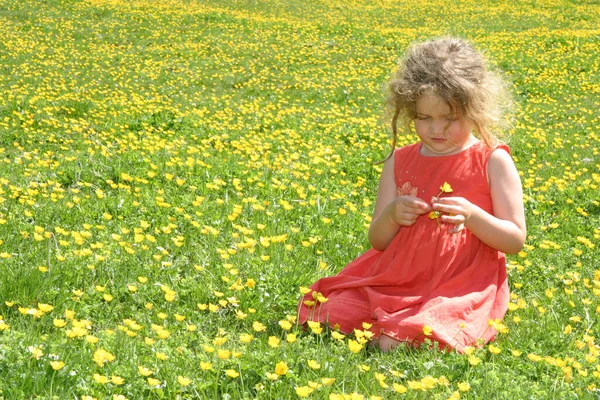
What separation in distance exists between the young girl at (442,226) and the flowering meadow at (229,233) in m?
0.14

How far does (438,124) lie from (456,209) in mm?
443

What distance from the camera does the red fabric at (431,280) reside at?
3.20 m

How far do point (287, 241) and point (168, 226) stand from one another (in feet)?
2.48

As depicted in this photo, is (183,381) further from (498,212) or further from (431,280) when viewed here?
(498,212)

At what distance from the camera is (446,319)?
3.15 m

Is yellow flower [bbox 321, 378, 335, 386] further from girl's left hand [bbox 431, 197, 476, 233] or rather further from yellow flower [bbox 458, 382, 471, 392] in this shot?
girl's left hand [bbox 431, 197, 476, 233]

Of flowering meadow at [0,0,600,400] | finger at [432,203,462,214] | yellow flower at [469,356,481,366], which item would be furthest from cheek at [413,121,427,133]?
yellow flower at [469,356,481,366]

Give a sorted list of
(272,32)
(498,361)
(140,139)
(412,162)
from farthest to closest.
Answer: (272,32) → (140,139) → (412,162) → (498,361)

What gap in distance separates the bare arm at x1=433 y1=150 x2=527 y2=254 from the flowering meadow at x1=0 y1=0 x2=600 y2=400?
1.29ft

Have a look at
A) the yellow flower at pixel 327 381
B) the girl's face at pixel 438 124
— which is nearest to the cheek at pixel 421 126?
the girl's face at pixel 438 124

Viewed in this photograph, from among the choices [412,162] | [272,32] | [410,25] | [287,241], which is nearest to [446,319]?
[412,162]

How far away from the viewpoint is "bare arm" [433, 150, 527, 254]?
3.19 meters

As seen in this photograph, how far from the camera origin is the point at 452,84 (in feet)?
10.6

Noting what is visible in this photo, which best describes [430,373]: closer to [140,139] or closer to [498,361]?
[498,361]
